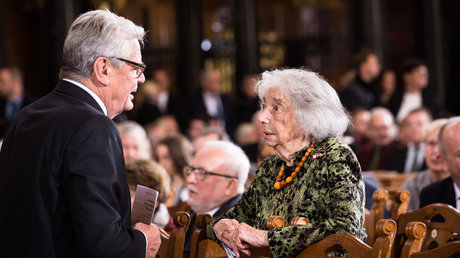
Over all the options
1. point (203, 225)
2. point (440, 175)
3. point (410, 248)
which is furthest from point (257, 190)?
point (440, 175)

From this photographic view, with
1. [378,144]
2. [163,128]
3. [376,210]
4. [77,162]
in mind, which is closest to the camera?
[77,162]

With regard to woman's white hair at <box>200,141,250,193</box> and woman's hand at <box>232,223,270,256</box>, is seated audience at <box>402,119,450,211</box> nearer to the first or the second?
woman's white hair at <box>200,141,250,193</box>

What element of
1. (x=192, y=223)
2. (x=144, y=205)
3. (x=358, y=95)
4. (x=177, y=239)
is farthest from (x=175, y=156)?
(x=358, y=95)

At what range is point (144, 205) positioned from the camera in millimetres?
2641

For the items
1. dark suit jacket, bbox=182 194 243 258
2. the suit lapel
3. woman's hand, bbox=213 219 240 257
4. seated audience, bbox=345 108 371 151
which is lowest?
seated audience, bbox=345 108 371 151

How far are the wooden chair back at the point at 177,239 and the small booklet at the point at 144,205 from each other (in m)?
0.30

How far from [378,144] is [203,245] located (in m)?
5.25

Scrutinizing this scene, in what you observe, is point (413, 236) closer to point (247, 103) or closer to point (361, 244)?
point (361, 244)

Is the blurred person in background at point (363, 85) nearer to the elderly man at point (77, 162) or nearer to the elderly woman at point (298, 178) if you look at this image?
the elderly woman at point (298, 178)

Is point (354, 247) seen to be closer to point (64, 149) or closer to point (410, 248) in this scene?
point (410, 248)

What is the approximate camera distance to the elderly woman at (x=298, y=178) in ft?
8.43

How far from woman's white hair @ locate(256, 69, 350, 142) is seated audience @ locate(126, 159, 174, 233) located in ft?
3.80

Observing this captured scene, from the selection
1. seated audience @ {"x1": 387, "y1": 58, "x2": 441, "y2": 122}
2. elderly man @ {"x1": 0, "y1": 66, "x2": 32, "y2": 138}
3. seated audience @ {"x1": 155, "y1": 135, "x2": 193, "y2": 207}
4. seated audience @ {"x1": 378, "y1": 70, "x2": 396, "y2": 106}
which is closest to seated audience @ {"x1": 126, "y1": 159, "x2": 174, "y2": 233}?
seated audience @ {"x1": 155, "y1": 135, "x2": 193, "y2": 207}

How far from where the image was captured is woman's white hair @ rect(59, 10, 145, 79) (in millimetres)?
2381
